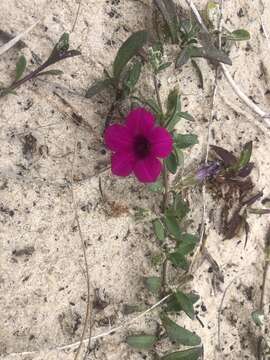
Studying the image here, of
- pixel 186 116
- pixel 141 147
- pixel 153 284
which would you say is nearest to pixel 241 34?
pixel 186 116

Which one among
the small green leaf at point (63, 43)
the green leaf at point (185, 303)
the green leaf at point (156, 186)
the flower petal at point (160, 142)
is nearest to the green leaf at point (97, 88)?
the small green leaf at point (63, 43)

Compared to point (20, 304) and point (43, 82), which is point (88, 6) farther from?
point (20, 304)

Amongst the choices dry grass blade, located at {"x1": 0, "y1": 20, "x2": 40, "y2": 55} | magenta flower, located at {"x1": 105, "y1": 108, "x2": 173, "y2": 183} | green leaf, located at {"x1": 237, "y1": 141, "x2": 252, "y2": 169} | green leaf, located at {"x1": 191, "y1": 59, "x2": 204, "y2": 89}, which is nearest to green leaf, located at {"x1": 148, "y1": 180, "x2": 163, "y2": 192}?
magenta flower, located at {"x1": 105, "y1": 108, "x2": 173, "y2": 183}

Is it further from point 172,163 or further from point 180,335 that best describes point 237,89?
point 180,335

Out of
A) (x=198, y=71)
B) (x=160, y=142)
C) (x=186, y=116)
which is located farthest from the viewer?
(x=198, y=71)

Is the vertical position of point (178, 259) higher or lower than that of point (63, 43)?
lower

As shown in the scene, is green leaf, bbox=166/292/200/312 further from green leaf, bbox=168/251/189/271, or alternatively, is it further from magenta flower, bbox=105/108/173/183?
magenta flower, bbox=105/108/173/183

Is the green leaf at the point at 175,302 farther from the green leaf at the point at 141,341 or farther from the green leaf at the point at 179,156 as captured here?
the green leaf at the point at 179,156
